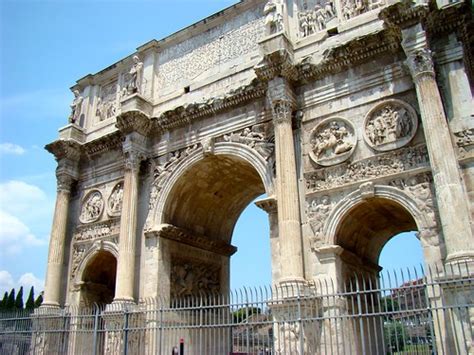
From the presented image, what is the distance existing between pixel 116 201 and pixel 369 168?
7.84 metres

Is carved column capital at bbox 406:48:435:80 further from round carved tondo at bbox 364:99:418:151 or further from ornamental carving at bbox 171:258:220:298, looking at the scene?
ornamental carving at bbox 171:258:220:298

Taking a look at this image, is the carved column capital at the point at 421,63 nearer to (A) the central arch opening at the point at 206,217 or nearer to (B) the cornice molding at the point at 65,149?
(A) the central arch opening at the point at 206,217

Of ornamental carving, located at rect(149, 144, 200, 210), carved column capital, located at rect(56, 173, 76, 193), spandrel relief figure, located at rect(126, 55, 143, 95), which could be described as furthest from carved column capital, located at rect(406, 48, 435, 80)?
carved column capital, located at rect(56, 173, 76, 193)

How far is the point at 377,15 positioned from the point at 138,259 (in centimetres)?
877

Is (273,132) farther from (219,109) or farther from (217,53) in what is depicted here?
(217,53)

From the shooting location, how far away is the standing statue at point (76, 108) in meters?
16.6

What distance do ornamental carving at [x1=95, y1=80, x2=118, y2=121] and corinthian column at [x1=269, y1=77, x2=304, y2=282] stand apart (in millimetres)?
6808

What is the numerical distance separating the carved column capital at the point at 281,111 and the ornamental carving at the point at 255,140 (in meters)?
0.72

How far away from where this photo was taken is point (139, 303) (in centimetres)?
1269

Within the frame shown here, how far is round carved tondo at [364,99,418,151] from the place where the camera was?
33.3ft

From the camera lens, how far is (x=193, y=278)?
14250mm

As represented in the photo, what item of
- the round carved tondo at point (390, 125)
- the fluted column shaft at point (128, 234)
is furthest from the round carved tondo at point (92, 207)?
the round carved tondo at point (390, 125)

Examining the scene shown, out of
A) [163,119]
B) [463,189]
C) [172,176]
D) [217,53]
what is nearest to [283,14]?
[217,53]

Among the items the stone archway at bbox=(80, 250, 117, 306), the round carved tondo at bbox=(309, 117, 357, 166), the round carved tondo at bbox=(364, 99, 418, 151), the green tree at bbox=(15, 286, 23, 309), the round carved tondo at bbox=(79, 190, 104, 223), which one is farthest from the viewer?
the green tree at bbox=(15, 286, 23, 309)
